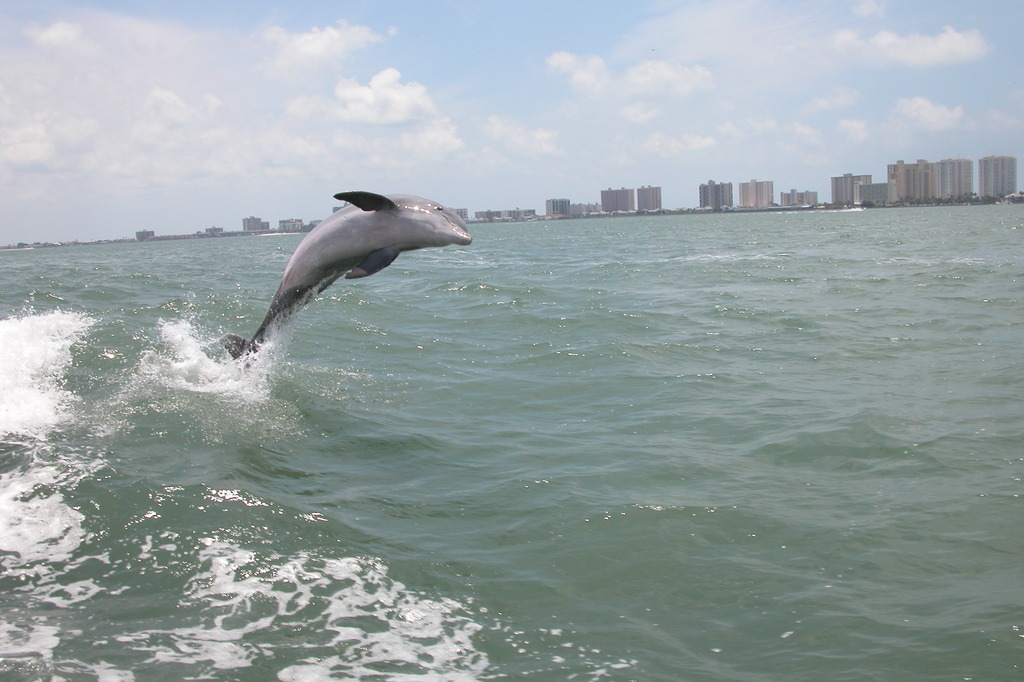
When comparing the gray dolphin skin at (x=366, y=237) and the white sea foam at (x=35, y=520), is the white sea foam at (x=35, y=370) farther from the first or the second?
the gray dolphin skin at (x=366, y=237)

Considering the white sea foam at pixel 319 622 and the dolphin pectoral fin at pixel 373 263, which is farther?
the dolphin pectoral fin at pixel 373 263

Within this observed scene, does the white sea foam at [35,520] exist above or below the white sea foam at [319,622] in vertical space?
above

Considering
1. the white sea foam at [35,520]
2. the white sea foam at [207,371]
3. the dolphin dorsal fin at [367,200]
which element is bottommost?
the white sea foam at [35,520]

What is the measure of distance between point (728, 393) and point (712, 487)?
361 cm

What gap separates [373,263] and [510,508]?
2379mm

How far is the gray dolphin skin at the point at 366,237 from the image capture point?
6383mm

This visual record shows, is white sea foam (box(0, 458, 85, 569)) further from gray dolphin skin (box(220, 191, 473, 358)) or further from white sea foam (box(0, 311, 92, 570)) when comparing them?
gray dolphin skin (box(220, 191, 473, 358))

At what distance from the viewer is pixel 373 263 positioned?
643 cm

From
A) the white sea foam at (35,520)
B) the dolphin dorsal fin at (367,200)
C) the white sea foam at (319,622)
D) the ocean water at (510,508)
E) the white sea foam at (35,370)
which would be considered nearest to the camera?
the white sea foam at (319,622)

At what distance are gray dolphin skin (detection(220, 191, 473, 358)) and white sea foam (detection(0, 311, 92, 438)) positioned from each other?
9.81ft

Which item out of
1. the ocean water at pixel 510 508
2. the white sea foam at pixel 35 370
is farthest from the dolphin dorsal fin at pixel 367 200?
the white sea foam at pixel 35 370

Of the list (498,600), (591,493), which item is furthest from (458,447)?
(498,600)

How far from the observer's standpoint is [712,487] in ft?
23.1

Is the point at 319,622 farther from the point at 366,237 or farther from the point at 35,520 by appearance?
the point at 366,237
